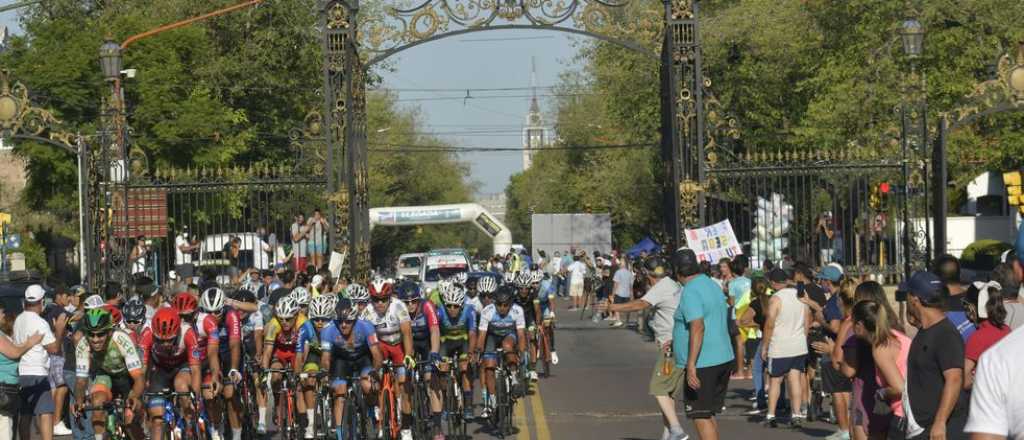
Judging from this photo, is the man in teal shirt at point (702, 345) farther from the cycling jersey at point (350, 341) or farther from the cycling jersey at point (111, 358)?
the cycling jersey at point (111, 358)

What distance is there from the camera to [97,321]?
40.9ft

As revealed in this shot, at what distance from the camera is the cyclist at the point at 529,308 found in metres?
19.6

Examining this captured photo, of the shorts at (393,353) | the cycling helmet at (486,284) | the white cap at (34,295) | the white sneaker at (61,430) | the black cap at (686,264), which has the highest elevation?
the black cap at (686,264)

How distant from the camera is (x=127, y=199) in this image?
22031 millimetres

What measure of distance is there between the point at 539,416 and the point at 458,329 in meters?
1.45

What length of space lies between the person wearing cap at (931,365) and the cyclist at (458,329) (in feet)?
25.4

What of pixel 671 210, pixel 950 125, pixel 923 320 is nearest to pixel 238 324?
pixel 923 320

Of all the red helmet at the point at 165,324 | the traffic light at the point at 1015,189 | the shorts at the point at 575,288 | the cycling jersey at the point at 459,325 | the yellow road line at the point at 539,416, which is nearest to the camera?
the red helmet at the point at 165,324

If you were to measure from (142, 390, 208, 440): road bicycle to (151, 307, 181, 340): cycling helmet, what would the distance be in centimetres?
47

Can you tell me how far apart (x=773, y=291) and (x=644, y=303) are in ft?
13.1

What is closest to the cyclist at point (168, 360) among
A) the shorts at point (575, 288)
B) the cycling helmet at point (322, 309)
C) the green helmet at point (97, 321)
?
the green helmet at point (97, 321)

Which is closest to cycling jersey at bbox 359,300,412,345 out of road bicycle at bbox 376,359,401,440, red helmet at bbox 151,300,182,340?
road bicycle at bbox 376,359,401,440

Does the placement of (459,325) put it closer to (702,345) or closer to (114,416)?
(114,416)

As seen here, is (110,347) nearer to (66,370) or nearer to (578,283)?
(66,370)
